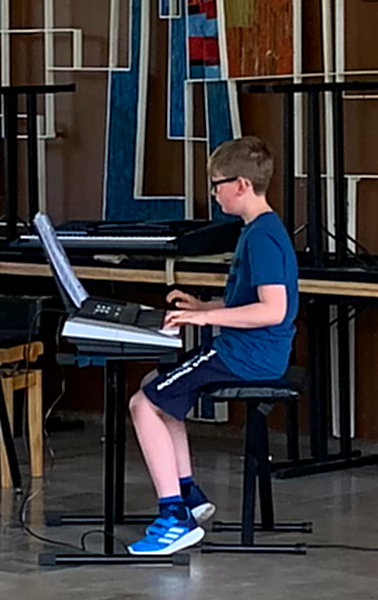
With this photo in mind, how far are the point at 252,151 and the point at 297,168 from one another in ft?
6.58

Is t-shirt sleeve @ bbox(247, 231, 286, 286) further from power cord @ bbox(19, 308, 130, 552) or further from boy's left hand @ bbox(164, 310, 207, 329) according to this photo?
power cord @ bbox(19, 308, 130, 552)

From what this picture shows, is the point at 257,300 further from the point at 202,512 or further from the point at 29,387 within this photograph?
the point at 29,387

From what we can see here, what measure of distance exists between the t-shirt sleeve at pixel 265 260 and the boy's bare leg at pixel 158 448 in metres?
0.55

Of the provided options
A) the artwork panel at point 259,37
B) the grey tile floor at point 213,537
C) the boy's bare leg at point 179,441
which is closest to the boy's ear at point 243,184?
the boy's bare leg at point 179,441

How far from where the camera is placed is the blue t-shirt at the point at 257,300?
530 centimetres

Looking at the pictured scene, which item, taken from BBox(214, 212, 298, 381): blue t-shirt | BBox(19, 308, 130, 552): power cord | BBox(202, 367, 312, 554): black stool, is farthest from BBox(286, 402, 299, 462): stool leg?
BBox(214, 212, 298, 381): blue t-shirt

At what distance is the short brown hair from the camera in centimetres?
538

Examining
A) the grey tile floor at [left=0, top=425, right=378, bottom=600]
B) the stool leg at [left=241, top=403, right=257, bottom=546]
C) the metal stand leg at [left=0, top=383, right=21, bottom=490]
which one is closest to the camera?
the grey tile floor at [left=0, top=425, right=378, bottom=600]

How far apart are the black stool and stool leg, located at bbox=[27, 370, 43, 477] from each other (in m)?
1.45

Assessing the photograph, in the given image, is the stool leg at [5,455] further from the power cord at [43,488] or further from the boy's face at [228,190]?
the boy's face at [228,190]

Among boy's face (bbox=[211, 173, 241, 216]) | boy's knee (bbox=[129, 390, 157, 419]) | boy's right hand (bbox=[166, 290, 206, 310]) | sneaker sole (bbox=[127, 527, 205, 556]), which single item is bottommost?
sneaker sole (bbox=[127, 527, 205, 556])

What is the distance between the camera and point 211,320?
5195 mm

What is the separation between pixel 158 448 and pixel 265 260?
27.5 inches

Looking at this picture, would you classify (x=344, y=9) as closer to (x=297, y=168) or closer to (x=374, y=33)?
(x=374, y=33)
